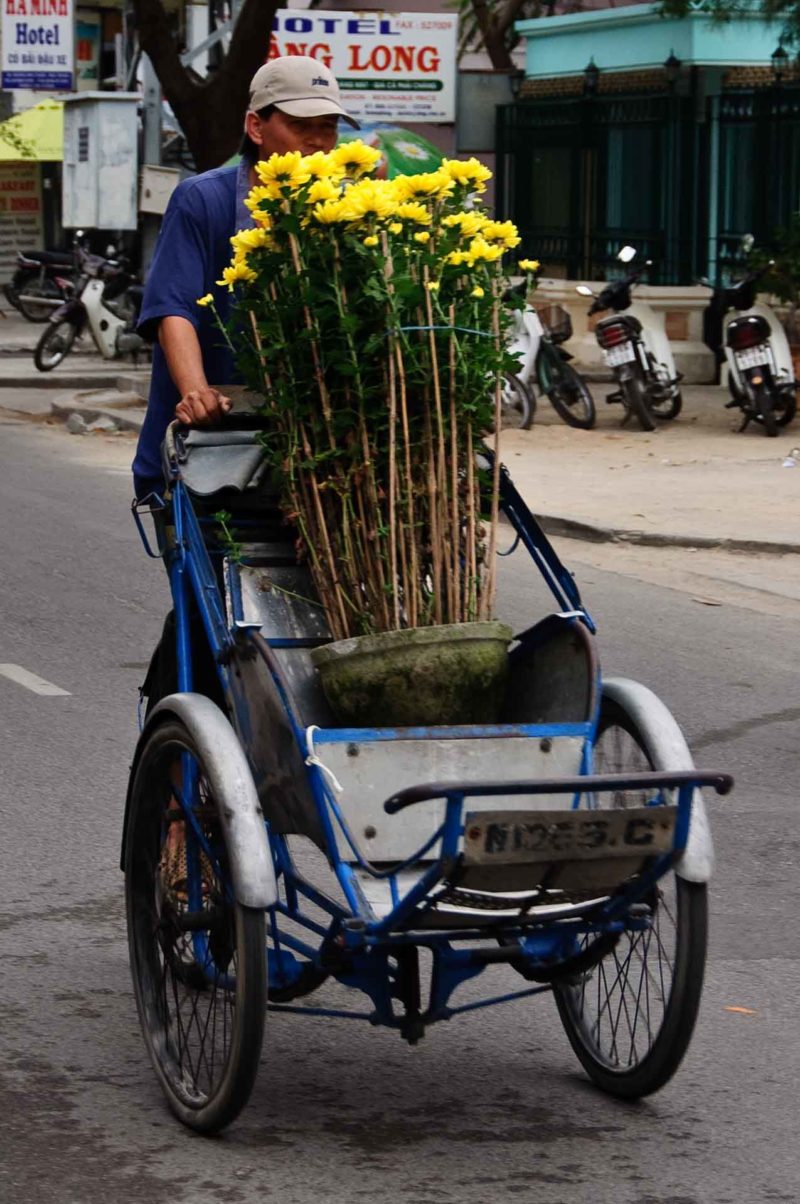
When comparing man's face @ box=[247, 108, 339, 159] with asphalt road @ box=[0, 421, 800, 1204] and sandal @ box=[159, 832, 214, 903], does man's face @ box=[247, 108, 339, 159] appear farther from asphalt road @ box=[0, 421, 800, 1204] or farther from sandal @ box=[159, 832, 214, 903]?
asphalt road @ box=[0, 421, 800, 1204]

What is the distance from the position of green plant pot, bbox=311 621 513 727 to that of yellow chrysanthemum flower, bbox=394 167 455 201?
80cm

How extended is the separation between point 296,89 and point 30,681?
3766 mm

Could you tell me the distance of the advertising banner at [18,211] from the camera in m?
35.8

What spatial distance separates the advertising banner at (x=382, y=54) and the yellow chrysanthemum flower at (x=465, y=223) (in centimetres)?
1619

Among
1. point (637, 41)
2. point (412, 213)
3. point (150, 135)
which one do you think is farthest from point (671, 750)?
point (150, 135)

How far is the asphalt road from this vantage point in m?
3.58

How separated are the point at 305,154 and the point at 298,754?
1.45m

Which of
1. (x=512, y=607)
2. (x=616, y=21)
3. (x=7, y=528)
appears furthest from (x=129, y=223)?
(x=512, y=607)

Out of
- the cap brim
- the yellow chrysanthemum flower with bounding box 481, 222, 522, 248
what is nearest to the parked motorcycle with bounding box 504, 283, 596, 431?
the cap brim

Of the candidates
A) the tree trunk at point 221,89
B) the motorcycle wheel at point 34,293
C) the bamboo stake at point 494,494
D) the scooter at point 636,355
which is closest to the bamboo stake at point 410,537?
the bamboo stake at point 494,494

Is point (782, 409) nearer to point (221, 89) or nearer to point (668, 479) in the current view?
point (668, 479)

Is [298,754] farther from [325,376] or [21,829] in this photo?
[21,829]

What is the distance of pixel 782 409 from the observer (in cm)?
1556

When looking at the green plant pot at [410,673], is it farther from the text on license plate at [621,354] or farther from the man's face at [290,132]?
the text on license plate at [621,354]
